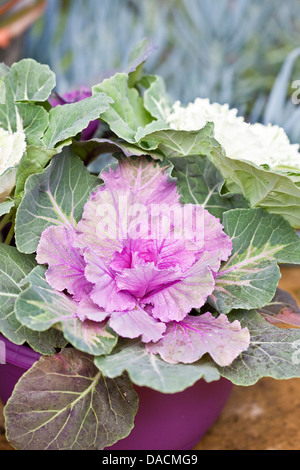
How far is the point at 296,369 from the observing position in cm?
37

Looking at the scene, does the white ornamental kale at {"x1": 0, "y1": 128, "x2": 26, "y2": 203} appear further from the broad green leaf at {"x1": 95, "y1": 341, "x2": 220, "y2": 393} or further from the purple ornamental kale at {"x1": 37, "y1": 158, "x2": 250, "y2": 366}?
the broad green leaf at {"x1": 95, "y1": 341, "x2": 220, "y2": 393}

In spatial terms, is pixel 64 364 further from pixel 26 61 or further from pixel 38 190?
pixel 26 61

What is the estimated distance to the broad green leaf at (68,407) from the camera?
0.37m

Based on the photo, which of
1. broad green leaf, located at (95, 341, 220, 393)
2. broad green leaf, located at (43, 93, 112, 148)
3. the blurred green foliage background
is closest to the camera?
broad green leaf, located at (95, 341, 220, 393)

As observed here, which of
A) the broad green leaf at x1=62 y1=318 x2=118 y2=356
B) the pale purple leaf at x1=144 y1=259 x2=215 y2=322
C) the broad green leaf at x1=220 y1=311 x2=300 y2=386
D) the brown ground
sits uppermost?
the broad green leaf at x1=62 y1=318 x2=118 y2=356

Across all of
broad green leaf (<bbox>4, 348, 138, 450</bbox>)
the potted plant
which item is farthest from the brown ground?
broad green leaf (<bbox>4, 348, 138, 450</bbox>)

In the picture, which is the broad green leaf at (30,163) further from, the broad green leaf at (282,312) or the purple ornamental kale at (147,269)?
the broad green leaf at (282,312)

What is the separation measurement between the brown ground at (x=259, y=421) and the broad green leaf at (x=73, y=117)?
0.32 metres

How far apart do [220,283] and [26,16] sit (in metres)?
0.84

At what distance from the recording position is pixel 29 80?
1.65 feet

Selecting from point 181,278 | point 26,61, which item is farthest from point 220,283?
point 26,61

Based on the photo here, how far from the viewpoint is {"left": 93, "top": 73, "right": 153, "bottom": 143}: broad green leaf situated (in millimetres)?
470

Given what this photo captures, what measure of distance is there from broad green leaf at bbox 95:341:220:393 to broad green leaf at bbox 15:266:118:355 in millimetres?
12

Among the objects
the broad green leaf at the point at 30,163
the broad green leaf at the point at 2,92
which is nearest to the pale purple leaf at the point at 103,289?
the broad green leaf at the point at 30,163
